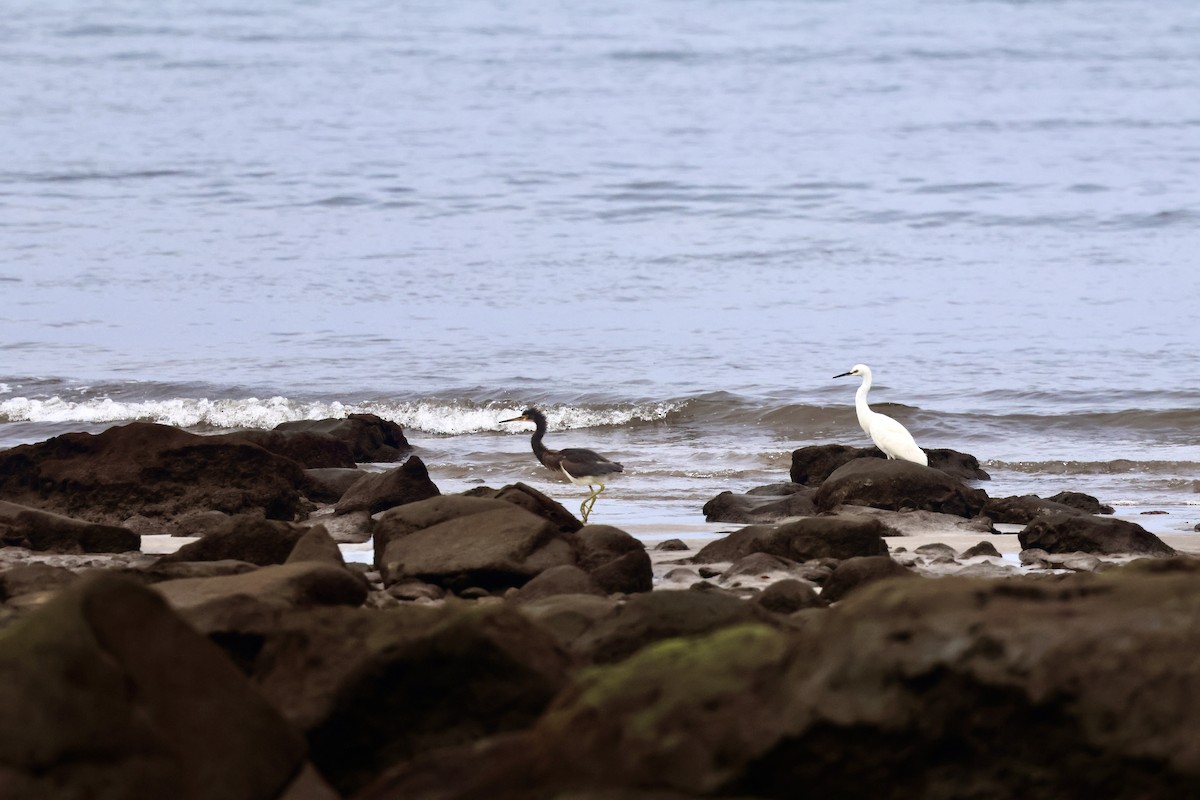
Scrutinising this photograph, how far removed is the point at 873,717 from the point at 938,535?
5.67m

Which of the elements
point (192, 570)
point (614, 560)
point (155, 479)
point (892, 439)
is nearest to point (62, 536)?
point (155, 479)

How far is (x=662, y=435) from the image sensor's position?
13727 mm

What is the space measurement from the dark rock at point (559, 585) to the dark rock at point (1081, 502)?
4.10m

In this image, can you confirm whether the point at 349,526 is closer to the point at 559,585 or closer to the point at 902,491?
the point at 559,585

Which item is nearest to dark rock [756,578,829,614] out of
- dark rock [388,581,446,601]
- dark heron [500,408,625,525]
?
dark rock [388,581,446,601]

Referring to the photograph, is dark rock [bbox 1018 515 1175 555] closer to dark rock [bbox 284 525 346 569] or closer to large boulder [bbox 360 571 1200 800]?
dark rock [bbox 284 525 346 569]

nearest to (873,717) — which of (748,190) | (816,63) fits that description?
(748,190)

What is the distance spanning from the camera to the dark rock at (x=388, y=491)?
29.1 feet

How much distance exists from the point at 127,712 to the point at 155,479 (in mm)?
6128

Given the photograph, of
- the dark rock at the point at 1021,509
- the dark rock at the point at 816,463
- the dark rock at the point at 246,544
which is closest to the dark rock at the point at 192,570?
the dark rock at the point at 246,544

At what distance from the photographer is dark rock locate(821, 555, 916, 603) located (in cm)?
621

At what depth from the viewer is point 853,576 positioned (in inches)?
245

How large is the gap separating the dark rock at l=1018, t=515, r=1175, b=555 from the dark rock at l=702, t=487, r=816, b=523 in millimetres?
1615

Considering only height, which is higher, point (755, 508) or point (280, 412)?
point (755, 508)
